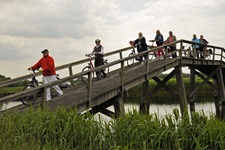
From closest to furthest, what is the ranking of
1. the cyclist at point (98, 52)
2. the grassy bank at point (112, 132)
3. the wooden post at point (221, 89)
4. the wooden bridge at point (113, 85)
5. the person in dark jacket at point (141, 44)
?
the grassy bank at point (112, 132)
the wooden bridge at point (113, 85)
the cyclist at point (98, 52)
the person in dark jacket at point (141, 44)
the wooden post at point (221, 89)

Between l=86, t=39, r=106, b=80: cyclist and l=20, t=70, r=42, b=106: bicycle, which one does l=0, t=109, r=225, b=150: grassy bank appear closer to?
l=20, t=70, r=42, b=106: bicycle

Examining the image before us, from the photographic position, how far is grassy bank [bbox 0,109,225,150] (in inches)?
209

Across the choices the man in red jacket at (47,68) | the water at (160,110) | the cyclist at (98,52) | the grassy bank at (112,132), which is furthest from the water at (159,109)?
the cyclist at (98,52)

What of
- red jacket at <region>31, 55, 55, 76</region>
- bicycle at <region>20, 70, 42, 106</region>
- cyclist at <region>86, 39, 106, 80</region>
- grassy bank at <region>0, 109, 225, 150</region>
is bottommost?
grassy bank at <region>0, 109, 225, 150</region>

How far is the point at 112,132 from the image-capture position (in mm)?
5961

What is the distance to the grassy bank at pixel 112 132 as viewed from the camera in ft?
17.4

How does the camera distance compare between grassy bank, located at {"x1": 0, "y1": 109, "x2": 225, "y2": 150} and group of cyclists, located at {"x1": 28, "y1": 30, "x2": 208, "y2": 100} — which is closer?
grassy bank, located at {"x1": 0, "y1": 109, "x2": 225, "y2": 150}

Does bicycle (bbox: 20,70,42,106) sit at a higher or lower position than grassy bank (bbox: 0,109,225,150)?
higher

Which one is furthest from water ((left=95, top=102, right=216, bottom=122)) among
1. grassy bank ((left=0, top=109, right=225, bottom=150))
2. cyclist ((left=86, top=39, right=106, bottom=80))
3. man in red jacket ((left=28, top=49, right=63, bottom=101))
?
cyclist ((left=86, top=39, right=106, bottom=80))

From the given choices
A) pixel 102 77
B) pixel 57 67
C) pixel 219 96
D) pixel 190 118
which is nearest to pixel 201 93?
pixel 219 96

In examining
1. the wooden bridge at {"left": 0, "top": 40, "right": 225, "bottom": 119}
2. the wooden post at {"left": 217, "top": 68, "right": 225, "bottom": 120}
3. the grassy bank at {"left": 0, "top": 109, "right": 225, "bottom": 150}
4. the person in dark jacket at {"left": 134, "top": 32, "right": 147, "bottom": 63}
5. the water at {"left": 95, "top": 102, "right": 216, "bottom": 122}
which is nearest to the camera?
the grassy bank at {"left": 0, "top": 109, "right": 225, "bottom": 150}

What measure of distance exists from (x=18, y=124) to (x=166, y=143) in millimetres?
2926

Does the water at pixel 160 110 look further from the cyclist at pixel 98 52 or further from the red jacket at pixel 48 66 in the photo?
the cyclist at pixel 98 52

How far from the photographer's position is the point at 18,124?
21.2 feet
